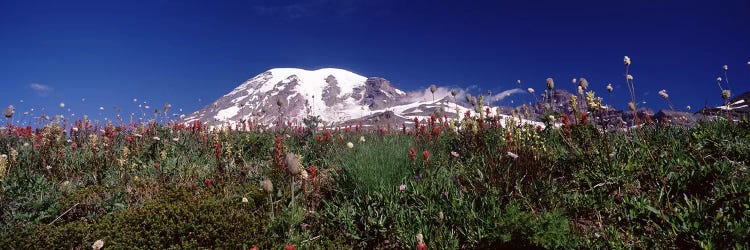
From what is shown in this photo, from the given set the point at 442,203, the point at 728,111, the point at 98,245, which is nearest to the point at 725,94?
the point at 728,111

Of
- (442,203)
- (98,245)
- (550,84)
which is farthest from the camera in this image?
(550,84)

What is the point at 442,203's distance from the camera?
166 inches

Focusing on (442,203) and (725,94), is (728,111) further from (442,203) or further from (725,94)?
(442,203)

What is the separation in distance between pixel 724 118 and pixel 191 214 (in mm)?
7098

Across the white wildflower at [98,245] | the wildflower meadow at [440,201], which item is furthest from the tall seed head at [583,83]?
the white wildflower at [98,245]

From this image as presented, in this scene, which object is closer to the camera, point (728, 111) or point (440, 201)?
point (440, 201)

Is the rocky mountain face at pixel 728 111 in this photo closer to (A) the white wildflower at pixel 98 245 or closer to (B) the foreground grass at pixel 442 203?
(B) the foreground grass at pixel 442 203

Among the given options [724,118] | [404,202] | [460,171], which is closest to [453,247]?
[404,202]

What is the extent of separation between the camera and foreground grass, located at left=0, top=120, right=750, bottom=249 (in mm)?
3340

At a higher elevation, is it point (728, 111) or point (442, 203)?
point (728, 111)

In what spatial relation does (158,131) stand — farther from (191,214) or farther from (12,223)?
(191,214)

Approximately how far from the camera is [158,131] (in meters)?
8.66

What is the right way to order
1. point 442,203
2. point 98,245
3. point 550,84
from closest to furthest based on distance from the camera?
point 98,245
point 442,203
point 550,84

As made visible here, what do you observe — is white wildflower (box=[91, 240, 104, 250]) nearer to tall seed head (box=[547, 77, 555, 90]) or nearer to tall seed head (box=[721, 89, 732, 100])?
tall seed head (box=[547, 77, 555, 90])
